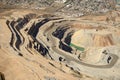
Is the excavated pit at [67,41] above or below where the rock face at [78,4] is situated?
below

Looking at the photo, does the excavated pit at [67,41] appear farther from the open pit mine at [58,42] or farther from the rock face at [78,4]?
the rock face at [78,4]

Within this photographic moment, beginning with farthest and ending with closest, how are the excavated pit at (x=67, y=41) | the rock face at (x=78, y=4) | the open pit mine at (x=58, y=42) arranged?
the rock face at (x=78, y=4) → the excavated pit at (x=67, y=41) → the open pit mine at (x=58, y=42)

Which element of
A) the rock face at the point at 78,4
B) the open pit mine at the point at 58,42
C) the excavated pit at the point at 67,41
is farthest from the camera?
the rock face at the point at 78,4

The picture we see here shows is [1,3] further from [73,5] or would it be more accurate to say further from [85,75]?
[85,75]

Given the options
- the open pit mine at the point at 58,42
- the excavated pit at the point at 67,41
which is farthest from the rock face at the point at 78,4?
the excavated pit at the point at 67,41

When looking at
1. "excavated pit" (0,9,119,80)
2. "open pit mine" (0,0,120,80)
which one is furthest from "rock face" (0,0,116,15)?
"excavated pit" (0,9,119,80)

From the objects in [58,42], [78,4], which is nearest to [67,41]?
[58,42]
